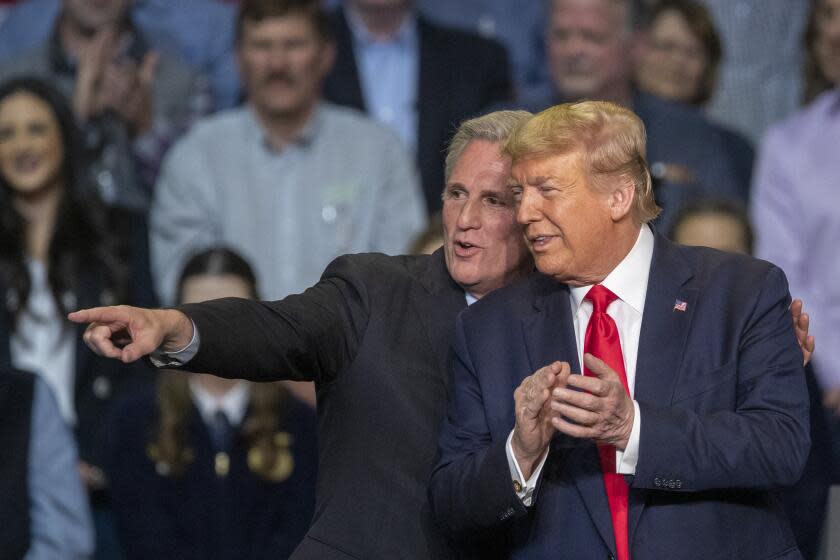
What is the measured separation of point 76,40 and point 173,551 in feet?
7.28

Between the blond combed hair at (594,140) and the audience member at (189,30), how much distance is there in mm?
3546

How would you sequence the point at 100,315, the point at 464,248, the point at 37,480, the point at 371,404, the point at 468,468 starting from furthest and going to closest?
1. the point at 37,480
2. the point at 464,248
3. the point at 371,404
4. the point at 468,468
5. the point at 100,315

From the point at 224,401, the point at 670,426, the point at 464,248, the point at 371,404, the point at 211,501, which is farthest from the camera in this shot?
the point at 224,401

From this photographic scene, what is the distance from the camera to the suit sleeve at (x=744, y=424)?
2.51m

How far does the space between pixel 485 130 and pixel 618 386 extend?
2.40ft

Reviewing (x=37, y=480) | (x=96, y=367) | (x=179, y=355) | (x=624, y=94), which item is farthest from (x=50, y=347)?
(x=179, y=355)

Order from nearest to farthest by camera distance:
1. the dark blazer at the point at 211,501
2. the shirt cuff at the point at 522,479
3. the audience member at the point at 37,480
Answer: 1. the shirt cuff at the point at 522,479
2. the audience member at the point at 37,480
3. the dark blazer at the point at 211,501

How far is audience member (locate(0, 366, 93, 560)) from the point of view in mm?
4125

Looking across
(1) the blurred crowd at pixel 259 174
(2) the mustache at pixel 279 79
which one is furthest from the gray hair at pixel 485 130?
(2) the mustache at pixel 279 79

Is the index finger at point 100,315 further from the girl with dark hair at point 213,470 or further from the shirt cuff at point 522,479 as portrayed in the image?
the girl with dark hair at point 213,470

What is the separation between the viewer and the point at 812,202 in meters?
5.22

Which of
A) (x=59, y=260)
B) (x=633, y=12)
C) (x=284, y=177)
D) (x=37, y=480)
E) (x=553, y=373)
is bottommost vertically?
(x=37, y=480)

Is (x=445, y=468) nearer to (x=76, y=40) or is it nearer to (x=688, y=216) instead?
(x=688, y=216)

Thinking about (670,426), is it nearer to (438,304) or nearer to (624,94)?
(438,304)
